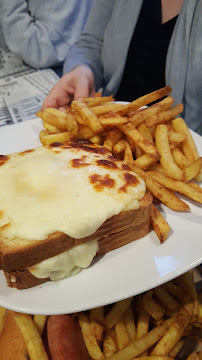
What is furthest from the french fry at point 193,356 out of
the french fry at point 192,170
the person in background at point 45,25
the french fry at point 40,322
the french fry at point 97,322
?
the person in background at point 45,25

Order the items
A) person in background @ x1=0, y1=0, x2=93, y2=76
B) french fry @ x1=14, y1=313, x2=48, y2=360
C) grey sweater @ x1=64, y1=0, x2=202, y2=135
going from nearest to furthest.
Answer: french fry @ x1=14, y1=313, x2=48, y2=360
grey sweater @ x1=64, y1=0, x2=202, y2=135
person in background @ x1=0, y1=0, x2=93, y2=76

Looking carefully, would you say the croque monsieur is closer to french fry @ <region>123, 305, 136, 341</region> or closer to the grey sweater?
french fry @ <region>123, 305, 136, 341</region>

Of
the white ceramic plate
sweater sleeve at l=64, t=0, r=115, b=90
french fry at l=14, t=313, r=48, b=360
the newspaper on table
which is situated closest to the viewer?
the white ceramic plate

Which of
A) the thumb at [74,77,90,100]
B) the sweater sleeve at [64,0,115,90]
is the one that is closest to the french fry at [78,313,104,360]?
the thumb at [74,77,90,100]

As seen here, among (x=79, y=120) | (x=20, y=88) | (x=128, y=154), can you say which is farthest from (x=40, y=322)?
(x=20, y=88)

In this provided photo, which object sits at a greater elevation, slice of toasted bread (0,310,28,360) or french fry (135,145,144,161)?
french fry (135,145,144,161)

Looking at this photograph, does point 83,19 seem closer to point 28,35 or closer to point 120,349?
point 28,35

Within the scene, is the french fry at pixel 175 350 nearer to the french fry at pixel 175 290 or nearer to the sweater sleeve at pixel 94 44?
the french fry at pixel 175 290
